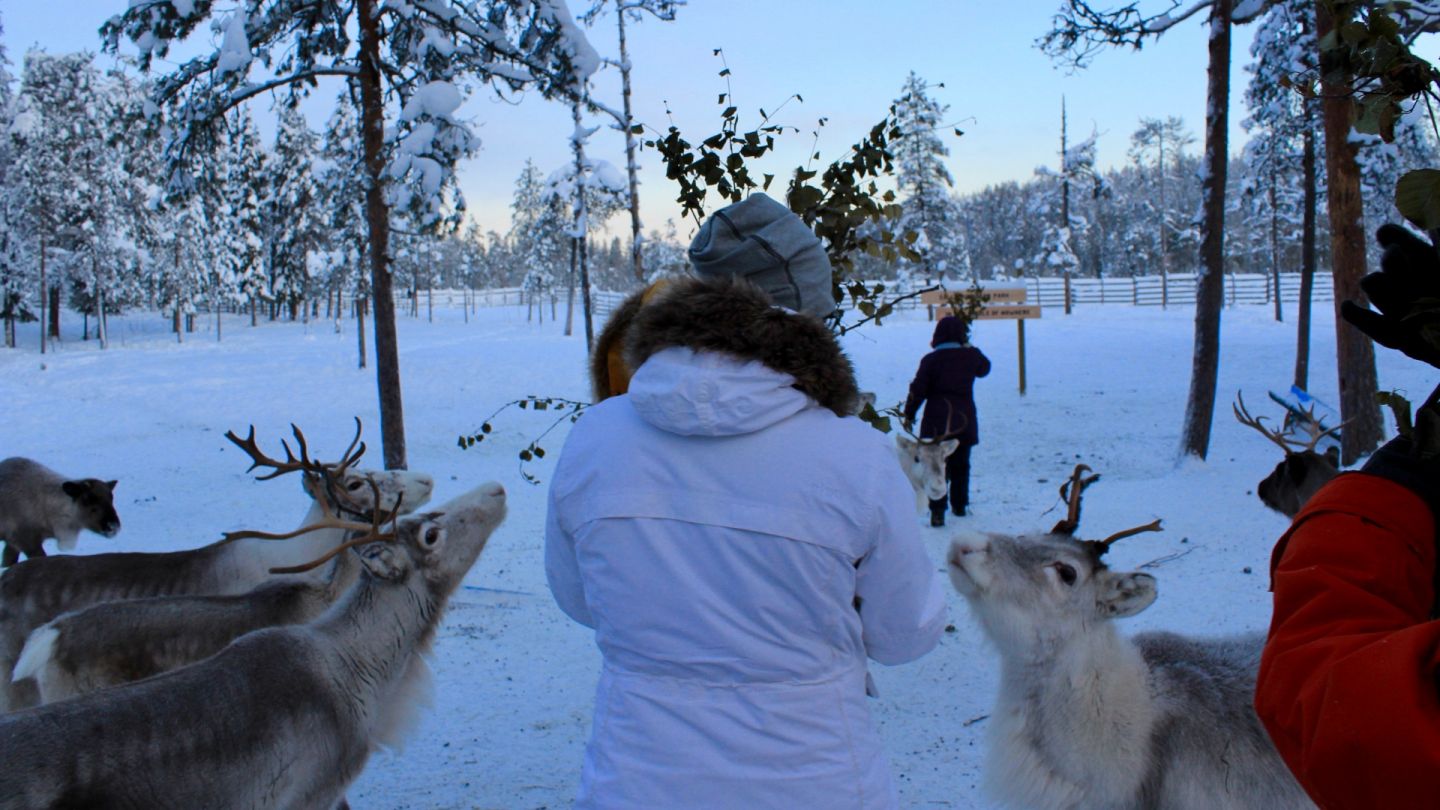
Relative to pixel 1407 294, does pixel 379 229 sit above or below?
above

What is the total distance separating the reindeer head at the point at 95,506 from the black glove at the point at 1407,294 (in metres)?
8.08

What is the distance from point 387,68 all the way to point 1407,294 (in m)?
11.5

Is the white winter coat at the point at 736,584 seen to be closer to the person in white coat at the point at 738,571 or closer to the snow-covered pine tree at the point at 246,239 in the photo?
the person in white coat at the point at 738,571

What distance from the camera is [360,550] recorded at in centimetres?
373

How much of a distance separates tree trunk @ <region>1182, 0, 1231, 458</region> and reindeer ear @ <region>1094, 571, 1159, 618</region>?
10059 millimetres

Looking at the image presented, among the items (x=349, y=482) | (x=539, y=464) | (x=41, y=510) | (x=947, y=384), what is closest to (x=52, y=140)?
(x=539, y=464)

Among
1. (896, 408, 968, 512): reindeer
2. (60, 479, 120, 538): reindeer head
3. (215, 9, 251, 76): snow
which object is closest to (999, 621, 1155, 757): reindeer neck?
(896, 408, 968, 512): reindeer

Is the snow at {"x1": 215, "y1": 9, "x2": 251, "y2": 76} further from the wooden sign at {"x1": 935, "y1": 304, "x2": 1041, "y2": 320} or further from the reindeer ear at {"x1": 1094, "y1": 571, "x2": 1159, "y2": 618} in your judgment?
the wooden sign at {"x1": 935, "y1": 304, "x2": 1041, "y2": 320}

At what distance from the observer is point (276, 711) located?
3316mm

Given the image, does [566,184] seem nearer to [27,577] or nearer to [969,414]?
[969,414]

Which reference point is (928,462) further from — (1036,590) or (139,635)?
(139,635)

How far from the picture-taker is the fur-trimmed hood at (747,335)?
6.15 feet

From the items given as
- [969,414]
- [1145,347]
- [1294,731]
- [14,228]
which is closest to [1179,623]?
[969,414]

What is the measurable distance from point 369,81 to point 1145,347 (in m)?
21.8
